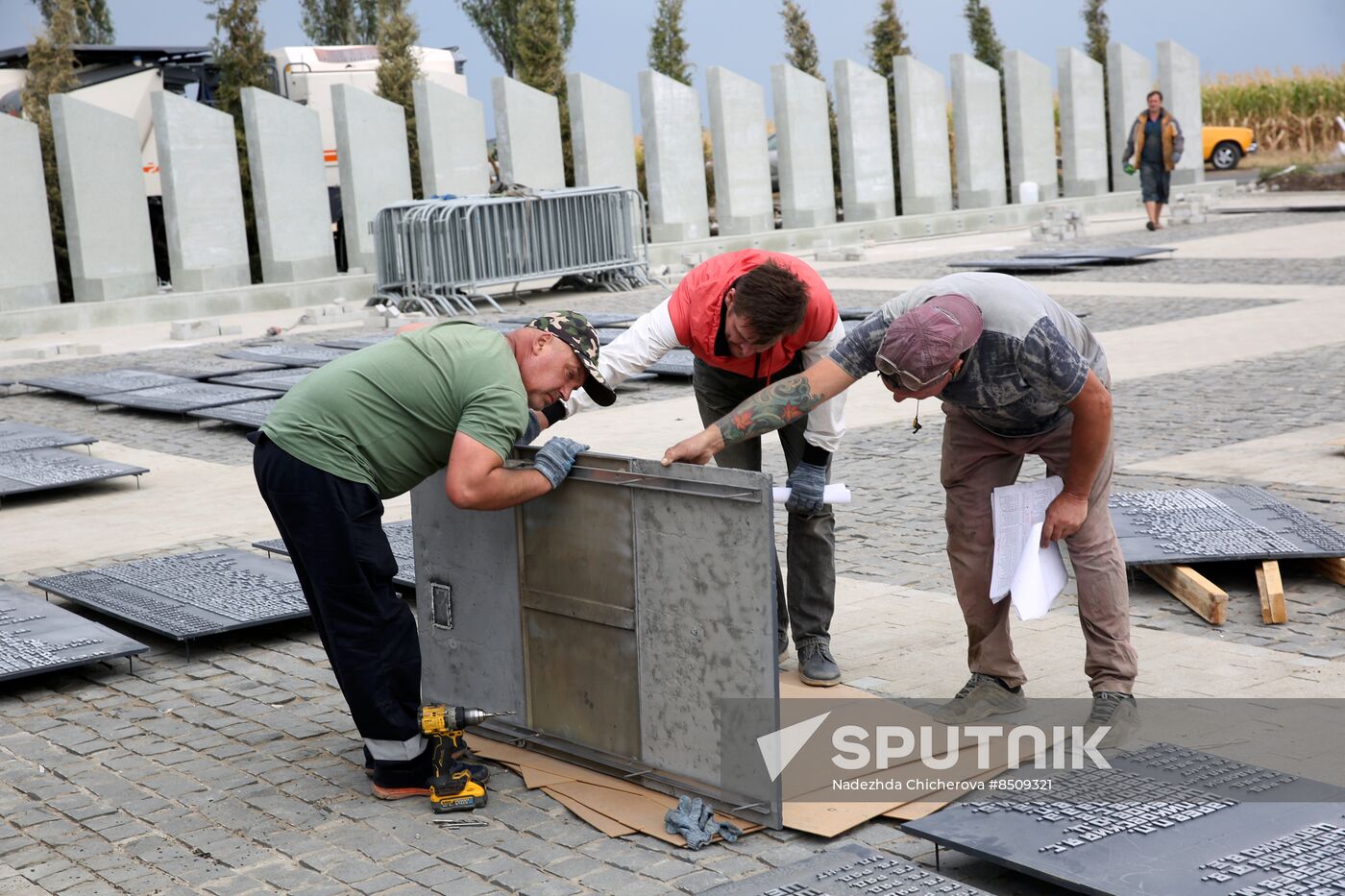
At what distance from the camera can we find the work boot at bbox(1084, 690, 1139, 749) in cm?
424

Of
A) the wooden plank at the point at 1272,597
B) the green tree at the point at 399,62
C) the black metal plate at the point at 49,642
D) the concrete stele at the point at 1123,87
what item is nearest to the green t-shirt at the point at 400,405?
the black metal plate at the point at 49,642

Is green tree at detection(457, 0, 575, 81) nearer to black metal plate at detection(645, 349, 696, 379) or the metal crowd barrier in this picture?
the metal crowd barrier

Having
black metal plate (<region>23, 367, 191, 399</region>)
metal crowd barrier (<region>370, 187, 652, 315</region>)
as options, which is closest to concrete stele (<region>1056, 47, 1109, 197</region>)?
metal crowd barrier (<region>370, 187, 652, 315</region>)

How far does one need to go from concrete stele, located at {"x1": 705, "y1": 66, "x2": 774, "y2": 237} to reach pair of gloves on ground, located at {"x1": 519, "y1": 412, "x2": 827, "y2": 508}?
67.1ft

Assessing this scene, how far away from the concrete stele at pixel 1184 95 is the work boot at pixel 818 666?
30.2m

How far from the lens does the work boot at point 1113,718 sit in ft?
13.9

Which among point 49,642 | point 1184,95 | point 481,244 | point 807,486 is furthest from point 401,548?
point 1184,95

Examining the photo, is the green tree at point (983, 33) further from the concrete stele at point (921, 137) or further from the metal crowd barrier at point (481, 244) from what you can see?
the metal crowd barrier at point (481, 244)

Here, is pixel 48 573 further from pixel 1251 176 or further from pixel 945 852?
pixel 1251 176

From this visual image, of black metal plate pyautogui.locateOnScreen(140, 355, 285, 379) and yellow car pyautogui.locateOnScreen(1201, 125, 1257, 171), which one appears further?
yellow car pyautogui.locateOnScreen(1201, 125, 1257, 171)

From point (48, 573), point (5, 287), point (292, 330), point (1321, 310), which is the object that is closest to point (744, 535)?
point (48, 573)

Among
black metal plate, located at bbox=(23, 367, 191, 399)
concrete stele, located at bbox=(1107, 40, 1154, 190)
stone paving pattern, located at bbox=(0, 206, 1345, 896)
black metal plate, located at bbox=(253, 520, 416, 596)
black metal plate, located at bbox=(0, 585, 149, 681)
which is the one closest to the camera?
stone paving pattern, located at bbox=(0, 206, 1345, 896)

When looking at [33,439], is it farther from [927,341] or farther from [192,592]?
[927,341]

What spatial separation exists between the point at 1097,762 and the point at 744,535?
48.0 inches
